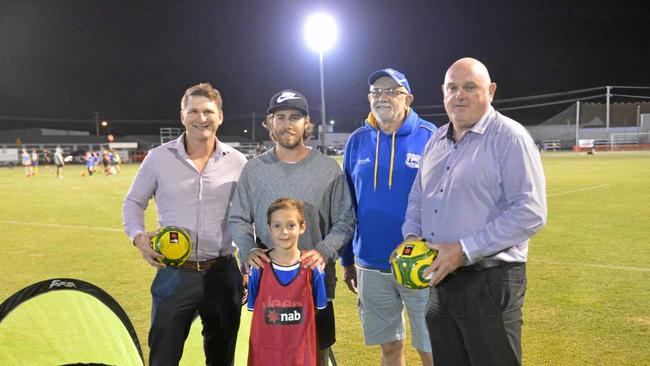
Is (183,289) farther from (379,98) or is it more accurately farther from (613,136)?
(613,136)

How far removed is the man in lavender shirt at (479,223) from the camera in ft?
9.04

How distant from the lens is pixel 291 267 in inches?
129

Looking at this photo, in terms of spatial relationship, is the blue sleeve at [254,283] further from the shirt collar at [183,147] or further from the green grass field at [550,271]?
the green grass field at [550,271]

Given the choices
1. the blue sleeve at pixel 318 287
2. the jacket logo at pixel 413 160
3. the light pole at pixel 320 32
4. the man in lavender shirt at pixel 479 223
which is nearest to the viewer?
the man in lavender shirt at pixel 479 223

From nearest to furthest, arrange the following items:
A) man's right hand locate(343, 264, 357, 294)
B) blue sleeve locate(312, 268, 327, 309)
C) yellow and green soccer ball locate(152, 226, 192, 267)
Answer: blue sleeve locate(312, 268, 327, 309) < yellow and green soccer ball locate(152, 226, 192, 267) < man's right hand locate(343, 264, 357, 294)

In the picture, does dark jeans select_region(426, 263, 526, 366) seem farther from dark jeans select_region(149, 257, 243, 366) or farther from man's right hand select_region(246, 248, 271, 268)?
dark jeans select_region(149, 257, 243, 366)

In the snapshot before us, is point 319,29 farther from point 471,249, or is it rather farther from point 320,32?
point 471,249

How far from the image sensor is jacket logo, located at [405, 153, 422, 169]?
12.8ft

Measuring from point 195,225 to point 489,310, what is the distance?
2069 mm

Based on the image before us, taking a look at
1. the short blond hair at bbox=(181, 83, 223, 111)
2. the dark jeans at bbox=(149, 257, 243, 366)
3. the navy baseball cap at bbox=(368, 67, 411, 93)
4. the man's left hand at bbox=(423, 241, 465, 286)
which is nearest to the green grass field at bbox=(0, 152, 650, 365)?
the dark jeans at bbox=(149, 257, 243, 366)

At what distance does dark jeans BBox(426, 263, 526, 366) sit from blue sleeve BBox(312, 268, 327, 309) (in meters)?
0.74

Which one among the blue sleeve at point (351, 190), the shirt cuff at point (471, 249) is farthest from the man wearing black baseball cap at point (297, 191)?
the shirt cuff at point (471, 249)

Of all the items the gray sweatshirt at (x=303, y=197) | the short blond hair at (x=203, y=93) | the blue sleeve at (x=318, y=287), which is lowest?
the blue sleeve at (x=318, y=287)

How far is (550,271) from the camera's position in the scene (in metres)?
7.61
